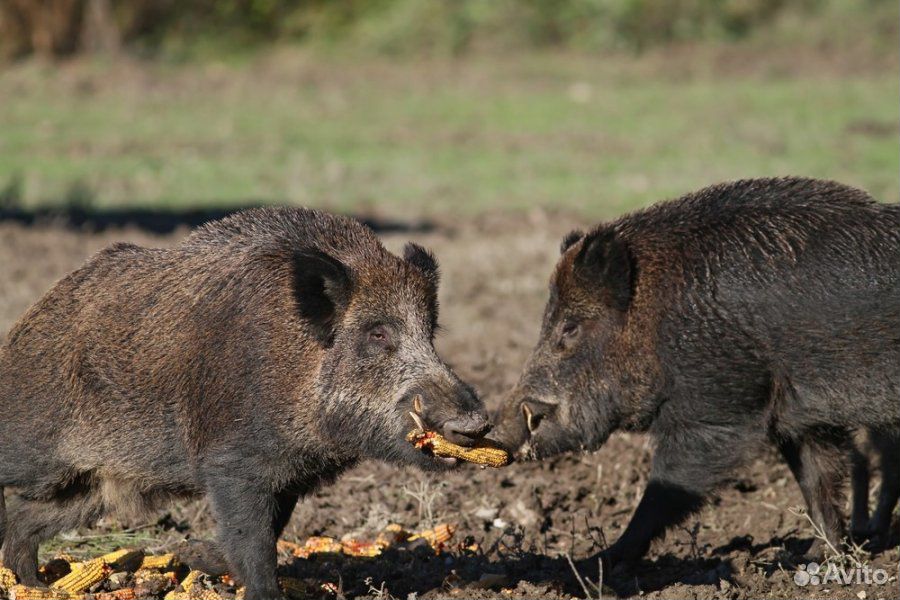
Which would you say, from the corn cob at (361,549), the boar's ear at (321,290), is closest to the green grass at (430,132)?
the corn cob at (361,549)

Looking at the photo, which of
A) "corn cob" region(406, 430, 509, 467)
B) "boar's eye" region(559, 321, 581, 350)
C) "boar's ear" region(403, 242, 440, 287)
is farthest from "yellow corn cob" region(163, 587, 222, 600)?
"boar's eye" region(559, 321, 581, 350)

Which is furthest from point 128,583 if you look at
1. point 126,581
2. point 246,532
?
point 246,532

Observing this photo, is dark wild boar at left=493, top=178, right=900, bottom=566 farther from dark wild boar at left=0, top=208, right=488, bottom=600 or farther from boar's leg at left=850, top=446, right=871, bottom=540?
dark wild boar at left=0, top=208, right=488, bottom=600

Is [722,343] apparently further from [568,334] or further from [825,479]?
[825,479]

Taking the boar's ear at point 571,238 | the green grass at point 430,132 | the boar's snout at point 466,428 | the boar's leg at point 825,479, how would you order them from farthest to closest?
the green grass at point 430,132, the boar's ear at point 571,238, the boar's leg at point 825,479, the boar's snout at point 466,428

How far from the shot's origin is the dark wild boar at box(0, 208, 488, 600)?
5.11 metres

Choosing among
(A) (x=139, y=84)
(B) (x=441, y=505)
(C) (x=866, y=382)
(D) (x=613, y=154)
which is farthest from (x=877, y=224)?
(A) (x=139, y=84)

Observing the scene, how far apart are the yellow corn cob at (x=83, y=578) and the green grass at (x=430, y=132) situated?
9468mm

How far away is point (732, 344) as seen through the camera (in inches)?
232

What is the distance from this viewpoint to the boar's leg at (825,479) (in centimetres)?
621

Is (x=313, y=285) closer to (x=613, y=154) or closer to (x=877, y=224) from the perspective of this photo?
(x=877, y=224)

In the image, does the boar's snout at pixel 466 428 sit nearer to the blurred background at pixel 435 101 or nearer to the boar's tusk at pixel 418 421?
the boar's tusk at pixel 418 421

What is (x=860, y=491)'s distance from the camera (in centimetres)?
670

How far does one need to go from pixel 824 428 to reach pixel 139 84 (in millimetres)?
19046
